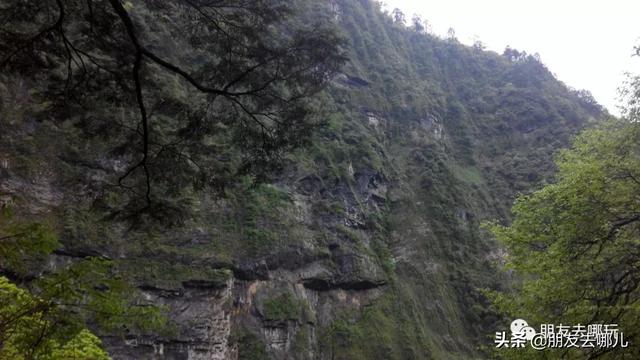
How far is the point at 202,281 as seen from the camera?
72.0 ft

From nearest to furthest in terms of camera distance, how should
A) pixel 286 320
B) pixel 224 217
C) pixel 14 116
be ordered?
pixel 14 116
pixel 286 320
pixel 224 217

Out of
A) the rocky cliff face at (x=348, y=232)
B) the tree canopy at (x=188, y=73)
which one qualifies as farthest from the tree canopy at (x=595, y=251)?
the tree canopy at (x=188, y=73)

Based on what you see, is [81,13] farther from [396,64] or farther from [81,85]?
[396,64]

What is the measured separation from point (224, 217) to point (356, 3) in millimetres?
42783

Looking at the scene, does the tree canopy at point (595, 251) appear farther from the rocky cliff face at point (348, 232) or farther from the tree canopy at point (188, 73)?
the tree canopy at point (188, 73)

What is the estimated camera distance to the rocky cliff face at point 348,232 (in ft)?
68.3

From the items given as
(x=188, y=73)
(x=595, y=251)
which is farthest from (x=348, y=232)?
(x=188, y=73)

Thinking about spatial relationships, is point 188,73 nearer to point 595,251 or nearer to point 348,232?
point 595,251

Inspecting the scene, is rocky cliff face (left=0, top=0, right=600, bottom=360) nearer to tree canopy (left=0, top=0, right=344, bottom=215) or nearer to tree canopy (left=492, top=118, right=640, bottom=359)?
tree canopy (left=0, top=0, right=344, bottom=215)

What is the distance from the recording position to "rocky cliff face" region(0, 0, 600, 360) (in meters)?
20.8

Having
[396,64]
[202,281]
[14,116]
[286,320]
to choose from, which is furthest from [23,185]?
[396,64]

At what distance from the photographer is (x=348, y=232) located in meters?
30.3

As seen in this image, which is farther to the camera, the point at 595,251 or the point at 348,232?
the point at 348,232

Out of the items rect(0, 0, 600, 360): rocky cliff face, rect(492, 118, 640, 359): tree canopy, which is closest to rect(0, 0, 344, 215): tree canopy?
rect(0, 0, 600, 360): rocky cliff face
